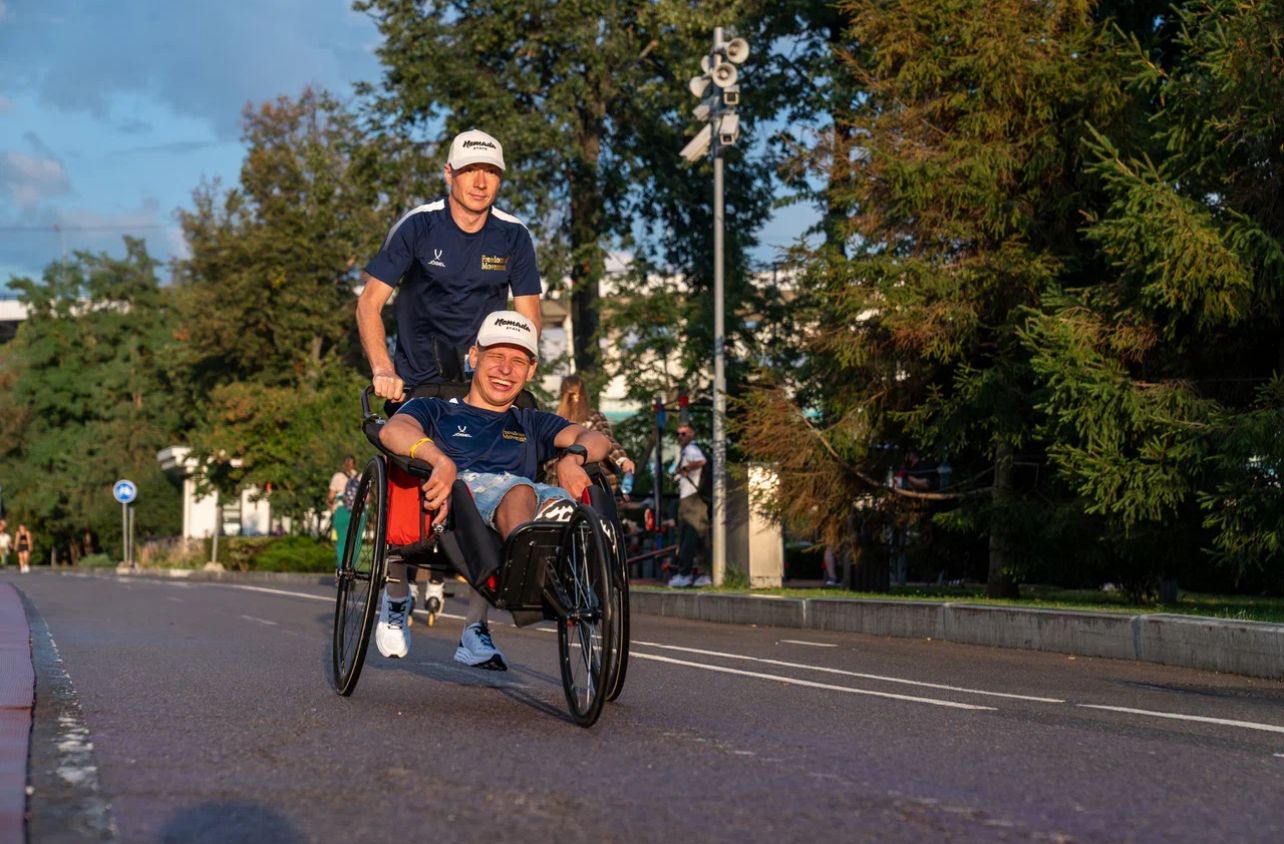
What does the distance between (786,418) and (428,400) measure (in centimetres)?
1322

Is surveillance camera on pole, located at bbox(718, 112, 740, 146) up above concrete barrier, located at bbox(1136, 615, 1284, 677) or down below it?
above

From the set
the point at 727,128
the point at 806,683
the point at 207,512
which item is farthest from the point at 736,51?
the point at 207,512

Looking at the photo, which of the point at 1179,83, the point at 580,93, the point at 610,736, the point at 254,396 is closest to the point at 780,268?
the point at 1179,83

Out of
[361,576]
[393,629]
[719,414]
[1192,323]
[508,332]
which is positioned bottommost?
[393,629]

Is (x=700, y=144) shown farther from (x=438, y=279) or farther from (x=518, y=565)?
(x=518, y=565)

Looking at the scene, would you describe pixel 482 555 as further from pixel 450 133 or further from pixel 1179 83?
pixel 450 133

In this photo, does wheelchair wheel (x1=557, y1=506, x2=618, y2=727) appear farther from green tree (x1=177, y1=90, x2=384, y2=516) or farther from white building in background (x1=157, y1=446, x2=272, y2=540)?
white building in background (x1=157, y1=446, x2=272, y2=540)

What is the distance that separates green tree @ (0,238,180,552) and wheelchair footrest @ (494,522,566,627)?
224 feet

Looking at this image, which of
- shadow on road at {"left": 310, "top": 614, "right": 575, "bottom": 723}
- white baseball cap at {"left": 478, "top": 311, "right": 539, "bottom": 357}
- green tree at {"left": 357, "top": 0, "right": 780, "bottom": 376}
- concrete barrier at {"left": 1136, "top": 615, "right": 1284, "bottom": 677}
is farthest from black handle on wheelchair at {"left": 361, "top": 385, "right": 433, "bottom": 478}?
green tree at {"left": 357, "top": 0, "right": 780, "bottom": 376}

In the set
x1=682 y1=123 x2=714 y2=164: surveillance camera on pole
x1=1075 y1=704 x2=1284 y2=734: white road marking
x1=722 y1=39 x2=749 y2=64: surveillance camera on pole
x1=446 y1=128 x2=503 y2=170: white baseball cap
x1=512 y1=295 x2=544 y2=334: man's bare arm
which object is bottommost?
x1=1075 y1=704 x2=1284 y2=734: white road marking

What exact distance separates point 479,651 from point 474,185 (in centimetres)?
Result: 209

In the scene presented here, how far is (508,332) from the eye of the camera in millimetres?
7617

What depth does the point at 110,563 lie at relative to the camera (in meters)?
72.5

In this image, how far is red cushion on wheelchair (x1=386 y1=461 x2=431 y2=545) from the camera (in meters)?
7.70
